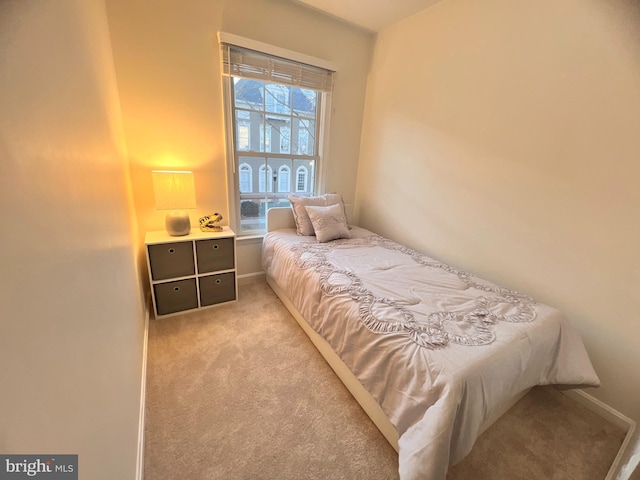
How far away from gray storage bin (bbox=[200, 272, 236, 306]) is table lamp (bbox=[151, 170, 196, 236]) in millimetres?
480

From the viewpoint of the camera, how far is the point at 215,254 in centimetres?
231

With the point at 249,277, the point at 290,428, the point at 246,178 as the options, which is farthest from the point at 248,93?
the point at 290,428

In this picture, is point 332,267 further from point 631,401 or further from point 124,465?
point 631,401

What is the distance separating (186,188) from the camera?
216 cm

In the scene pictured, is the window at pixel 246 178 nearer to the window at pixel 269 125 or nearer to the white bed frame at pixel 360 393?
the window at pixel 269 125

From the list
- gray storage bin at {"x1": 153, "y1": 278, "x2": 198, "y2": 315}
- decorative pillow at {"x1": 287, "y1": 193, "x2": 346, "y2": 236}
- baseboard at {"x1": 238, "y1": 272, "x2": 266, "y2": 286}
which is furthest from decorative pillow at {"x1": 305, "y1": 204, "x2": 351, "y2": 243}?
gray storage bin at {"x1": 153, "y1": 278, "x2": 198, "y2": 315}

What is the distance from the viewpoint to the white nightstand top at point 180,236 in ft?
6.81

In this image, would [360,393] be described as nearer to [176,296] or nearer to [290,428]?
[290,428]

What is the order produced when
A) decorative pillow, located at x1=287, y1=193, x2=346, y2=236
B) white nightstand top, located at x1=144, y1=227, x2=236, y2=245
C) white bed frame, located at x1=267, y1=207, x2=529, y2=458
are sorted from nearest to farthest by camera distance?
white bed frame, located at x1=267, y1=207, x2=529, y2=458, white nightstand top, located at x1=144, y1=227, x2=236, y2=245, decorative pillow, located at x1=287, y1=193, x2=346, y2=236

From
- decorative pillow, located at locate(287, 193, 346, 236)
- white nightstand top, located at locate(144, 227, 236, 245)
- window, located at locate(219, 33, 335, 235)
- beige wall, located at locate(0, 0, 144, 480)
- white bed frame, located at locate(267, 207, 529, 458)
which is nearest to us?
beige wall, located at locate(0, 0, 144, 480)

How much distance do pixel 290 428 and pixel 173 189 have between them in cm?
194

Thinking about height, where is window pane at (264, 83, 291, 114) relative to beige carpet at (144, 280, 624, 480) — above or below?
above

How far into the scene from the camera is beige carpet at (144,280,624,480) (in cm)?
121

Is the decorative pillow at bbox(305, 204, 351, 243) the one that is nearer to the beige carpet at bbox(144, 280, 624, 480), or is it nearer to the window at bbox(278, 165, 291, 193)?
the window at bbox(278, 165, 291, 193)
